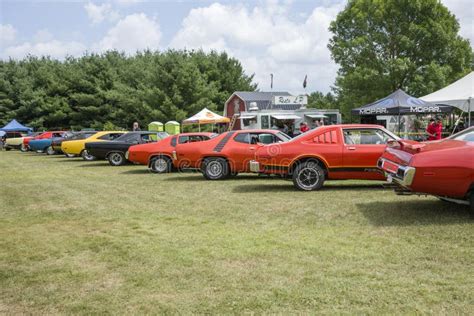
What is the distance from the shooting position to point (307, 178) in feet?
34.5

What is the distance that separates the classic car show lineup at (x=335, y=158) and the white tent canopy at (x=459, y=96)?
22.0ft

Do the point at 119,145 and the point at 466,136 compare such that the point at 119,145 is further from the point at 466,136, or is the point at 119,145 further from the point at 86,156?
the point at 466,136

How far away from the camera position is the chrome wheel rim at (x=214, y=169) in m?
13.2

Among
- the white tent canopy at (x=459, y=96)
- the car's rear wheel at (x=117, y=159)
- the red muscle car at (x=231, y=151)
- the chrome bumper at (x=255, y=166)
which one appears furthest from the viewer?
the car's rear wheel at (x=117, y=159)

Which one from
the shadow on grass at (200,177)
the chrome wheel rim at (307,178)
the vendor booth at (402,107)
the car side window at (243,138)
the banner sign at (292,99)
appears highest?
the banner sign at (292,99)

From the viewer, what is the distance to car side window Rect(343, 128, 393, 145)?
1059cm

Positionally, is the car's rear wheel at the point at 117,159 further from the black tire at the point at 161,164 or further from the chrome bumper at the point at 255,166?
the chrome bumper at the point at 255,166

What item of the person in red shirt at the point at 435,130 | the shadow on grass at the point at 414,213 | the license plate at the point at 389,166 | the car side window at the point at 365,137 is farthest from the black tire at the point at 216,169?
the person in red shirt at the point at 435,130

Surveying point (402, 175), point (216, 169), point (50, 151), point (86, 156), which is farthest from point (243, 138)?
point (50, 151)

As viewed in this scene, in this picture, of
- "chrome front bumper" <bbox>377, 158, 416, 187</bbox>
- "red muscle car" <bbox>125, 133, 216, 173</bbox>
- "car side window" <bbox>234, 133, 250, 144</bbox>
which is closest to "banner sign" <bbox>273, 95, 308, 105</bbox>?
"red muscle car" <bbox>125, 133, 216, 173</bbox>

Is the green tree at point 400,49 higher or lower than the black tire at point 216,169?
higher

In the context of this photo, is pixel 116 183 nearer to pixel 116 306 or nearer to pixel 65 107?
pixel 116 306

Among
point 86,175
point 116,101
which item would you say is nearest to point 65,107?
point 116,101

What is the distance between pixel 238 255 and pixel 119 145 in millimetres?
15057
